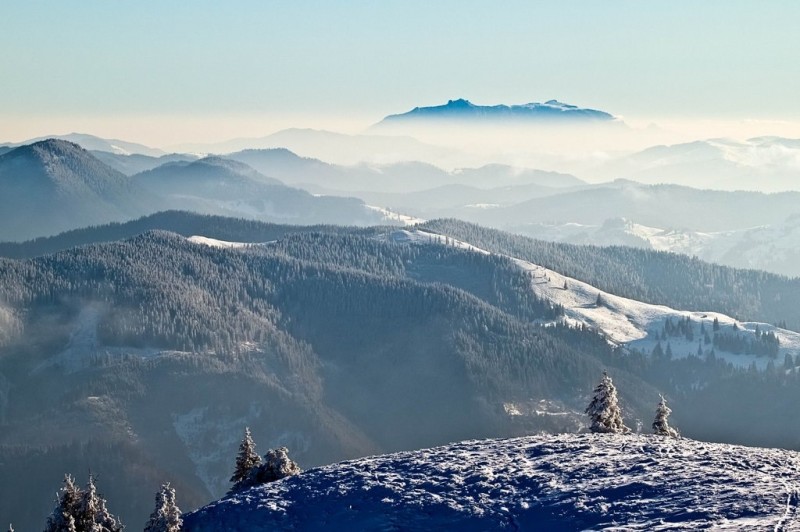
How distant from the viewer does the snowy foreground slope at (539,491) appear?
253 ft

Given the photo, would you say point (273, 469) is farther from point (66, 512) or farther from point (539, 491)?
point (539, 491)

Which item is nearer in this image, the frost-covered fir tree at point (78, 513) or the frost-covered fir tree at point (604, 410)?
the frost-covered fir tree at point (78, 513)

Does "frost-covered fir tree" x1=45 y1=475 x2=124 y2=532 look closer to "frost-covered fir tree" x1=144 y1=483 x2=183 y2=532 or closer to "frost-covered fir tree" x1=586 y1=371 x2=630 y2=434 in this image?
"frost-covered fir tree" x1=144 y1=483 x2=183 y2=532

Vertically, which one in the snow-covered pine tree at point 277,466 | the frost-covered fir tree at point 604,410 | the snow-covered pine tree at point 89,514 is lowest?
the snow-covered pine tree at point 89,514

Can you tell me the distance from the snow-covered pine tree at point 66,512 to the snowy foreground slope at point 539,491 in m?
13.5

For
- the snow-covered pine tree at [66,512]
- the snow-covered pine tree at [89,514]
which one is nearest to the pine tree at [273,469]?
the snow-covered pine tree at [89,514]

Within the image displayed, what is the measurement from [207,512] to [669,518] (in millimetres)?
35969

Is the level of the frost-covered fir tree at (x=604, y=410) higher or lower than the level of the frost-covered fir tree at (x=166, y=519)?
higher

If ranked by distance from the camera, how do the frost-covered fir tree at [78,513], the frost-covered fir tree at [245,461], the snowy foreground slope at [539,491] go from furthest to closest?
the frost-covered fir tree at [245,461], the frost-covered fir tree at [78,513], the snowy foreground slope at [539,491]

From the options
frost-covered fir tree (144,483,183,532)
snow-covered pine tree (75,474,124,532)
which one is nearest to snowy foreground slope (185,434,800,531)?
frost-covered fir tree (144,483,183,532)

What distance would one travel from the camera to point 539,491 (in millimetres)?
82688

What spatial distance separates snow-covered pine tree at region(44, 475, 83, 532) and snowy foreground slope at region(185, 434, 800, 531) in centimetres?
1354

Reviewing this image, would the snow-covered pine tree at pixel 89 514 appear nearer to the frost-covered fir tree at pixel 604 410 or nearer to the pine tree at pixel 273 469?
the pine tree at pixel 273 469

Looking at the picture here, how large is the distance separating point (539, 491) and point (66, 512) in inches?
1629
